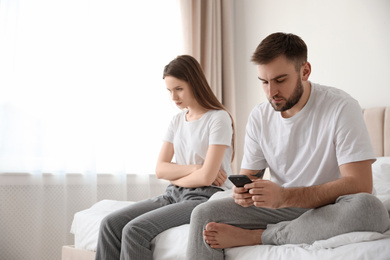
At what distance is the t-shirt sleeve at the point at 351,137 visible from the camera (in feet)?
4.79

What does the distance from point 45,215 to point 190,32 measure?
6.20 ft

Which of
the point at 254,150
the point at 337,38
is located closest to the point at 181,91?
the point at 254,150

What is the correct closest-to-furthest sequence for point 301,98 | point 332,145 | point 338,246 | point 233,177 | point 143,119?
point 338,246, point 233,177, point 332,145, point 301,98, point 143,119

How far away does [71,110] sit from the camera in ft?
9.89

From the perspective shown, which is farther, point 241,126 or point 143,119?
point 241,126

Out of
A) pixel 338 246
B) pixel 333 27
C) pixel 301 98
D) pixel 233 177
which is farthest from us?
pixel 333 27

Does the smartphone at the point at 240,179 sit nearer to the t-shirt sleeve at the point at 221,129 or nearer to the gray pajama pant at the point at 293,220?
the gray pajama pant at the point at 293,220

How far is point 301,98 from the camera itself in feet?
5.40

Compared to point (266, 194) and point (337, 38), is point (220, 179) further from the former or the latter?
point (337, 38)

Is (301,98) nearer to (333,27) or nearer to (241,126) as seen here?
(333,27)

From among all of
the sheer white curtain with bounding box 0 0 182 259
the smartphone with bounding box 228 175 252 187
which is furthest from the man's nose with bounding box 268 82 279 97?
the sheer white curtain with bounding box 0 0 182 259

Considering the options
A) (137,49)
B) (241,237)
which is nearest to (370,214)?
(241,237)

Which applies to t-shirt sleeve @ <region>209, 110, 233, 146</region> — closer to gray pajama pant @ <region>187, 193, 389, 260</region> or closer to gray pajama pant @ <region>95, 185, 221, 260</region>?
gray pajama pant @ <region>95, 185, 221, 260</region>

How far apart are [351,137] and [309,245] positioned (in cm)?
40
